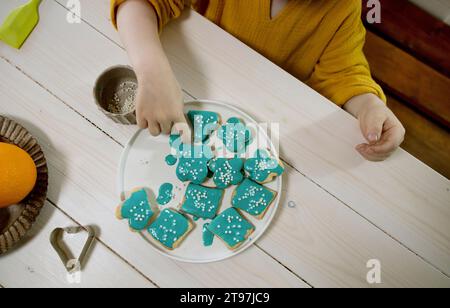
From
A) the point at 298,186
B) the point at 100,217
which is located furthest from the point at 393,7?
the point at 100,217

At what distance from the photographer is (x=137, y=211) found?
62 centimetres

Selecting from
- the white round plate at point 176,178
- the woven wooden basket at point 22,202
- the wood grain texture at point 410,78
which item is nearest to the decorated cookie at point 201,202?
the white round plate at point 176,178

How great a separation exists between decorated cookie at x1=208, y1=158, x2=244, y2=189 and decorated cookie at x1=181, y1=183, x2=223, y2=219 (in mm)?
24

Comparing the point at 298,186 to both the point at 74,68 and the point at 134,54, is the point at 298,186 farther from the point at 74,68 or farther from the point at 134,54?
the point at 74,68

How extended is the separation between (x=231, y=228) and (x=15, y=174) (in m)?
0.39

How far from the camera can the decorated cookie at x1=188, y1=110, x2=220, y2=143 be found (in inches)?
26.5

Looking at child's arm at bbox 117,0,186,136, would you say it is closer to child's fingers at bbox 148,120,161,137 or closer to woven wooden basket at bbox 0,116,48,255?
child's fingers at bbox 148,120,161,137

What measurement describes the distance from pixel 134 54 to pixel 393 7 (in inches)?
37.5

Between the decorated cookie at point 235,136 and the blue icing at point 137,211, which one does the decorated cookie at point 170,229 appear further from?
the decorated cookie at point 235,136

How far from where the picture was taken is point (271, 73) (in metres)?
0.71

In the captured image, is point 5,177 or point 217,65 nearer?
point 5,177

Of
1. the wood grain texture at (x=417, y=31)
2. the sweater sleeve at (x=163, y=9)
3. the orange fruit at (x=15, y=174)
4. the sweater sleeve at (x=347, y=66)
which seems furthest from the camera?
the wood grain texture at (x=417, y=31)

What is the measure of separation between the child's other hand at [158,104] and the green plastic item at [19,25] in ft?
0.97

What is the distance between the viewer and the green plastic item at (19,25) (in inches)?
28.0
